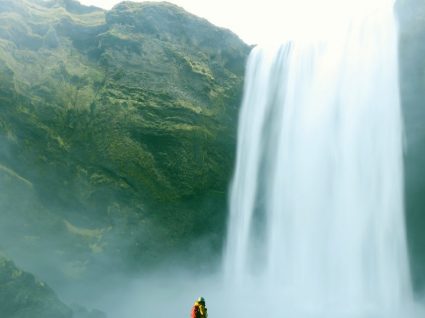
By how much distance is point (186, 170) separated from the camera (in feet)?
83.9

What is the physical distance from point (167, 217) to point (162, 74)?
8.69 metres

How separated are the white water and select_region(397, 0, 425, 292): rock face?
0.53m

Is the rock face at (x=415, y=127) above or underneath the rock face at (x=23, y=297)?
above

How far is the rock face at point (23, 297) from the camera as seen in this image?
18.4 meters

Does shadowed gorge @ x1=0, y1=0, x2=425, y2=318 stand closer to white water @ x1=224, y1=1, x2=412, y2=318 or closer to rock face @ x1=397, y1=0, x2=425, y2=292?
rock face @ x1=397, y1=0, x2=425, y2=292

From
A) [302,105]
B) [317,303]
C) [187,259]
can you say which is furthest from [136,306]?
[302,105]

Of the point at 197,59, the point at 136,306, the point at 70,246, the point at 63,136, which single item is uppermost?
the point at 197,59

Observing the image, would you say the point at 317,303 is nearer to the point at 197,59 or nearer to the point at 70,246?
the point at 70,246

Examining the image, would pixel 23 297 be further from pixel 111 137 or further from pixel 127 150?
pixel 111 137

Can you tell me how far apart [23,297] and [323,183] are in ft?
52.9

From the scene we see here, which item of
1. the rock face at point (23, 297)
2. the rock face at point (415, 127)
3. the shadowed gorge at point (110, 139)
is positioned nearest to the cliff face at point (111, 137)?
the shadowed gorge at point (110, 139)

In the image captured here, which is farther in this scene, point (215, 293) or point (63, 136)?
point (215, 293)

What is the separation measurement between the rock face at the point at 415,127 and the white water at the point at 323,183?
1.74 feet

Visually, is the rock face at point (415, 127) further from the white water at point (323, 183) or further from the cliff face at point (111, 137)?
the cliff face at point (111, 137)
